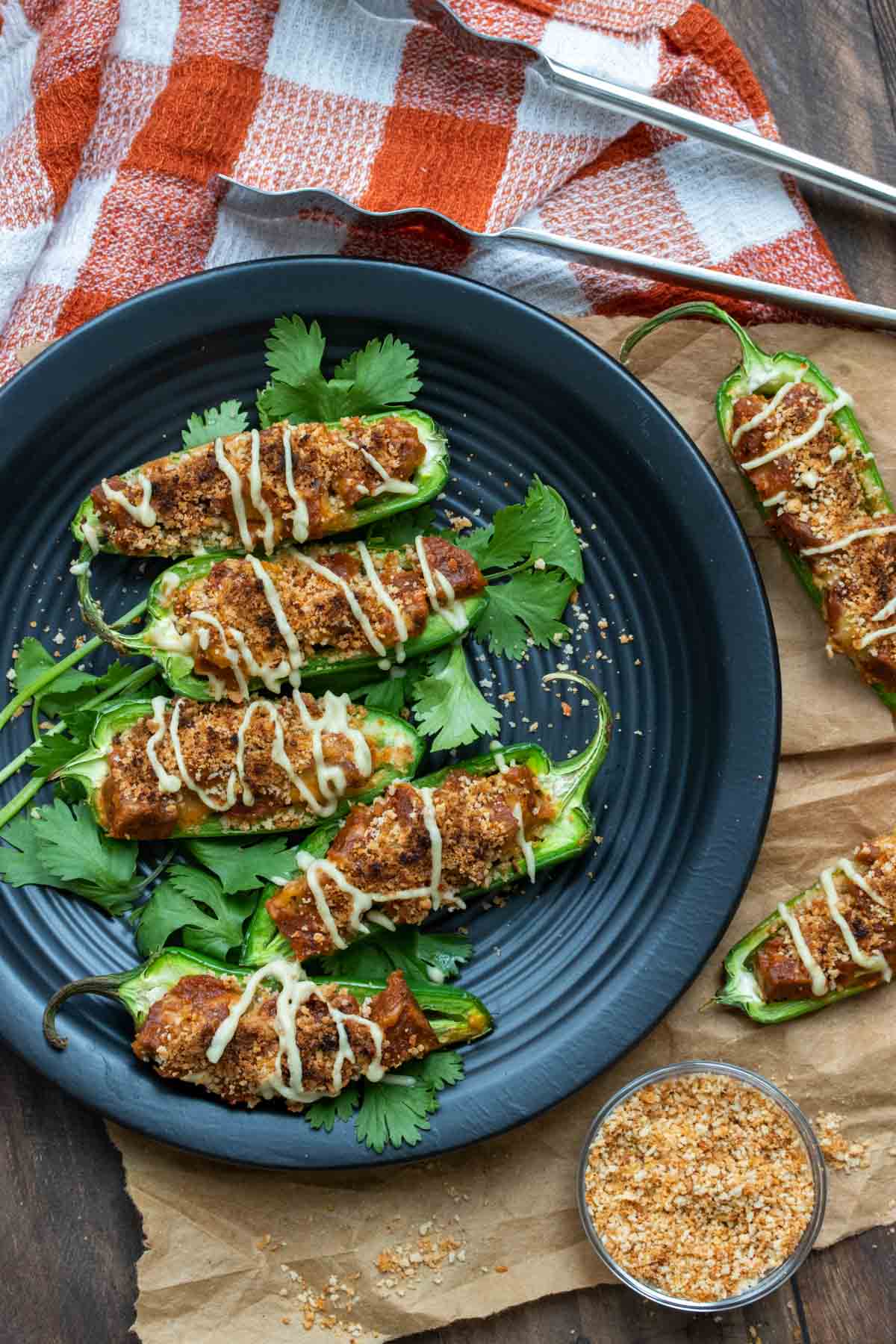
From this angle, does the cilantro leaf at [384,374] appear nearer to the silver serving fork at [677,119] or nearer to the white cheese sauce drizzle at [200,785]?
the silver serving fork at [677,119]

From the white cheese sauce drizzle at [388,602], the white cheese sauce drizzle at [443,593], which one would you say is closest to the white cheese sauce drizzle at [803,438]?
the white cheese sauce drizzle at [443,593]

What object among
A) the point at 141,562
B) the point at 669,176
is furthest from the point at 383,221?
the point at 141,562

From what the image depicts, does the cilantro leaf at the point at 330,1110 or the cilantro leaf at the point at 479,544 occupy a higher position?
the cilantro leaf at the point at 479,544

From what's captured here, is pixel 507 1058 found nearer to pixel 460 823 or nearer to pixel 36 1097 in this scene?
pixel 460 823

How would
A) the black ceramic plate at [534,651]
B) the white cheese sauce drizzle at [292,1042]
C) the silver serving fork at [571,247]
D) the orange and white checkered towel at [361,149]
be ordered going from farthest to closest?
1. the orange and white checkered towel at [361,149]
2. the silver serving fork at [571,247]
3. the black ceramic plate at [534,651]
4. the white cheese sauce drizzle at [292,1042]

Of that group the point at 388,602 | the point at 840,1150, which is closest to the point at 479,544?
the point at 388,602

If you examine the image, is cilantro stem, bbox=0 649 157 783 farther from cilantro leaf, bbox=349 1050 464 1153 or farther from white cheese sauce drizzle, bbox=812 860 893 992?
white cheese sauce drizzle, bbox=812 860 893 992
